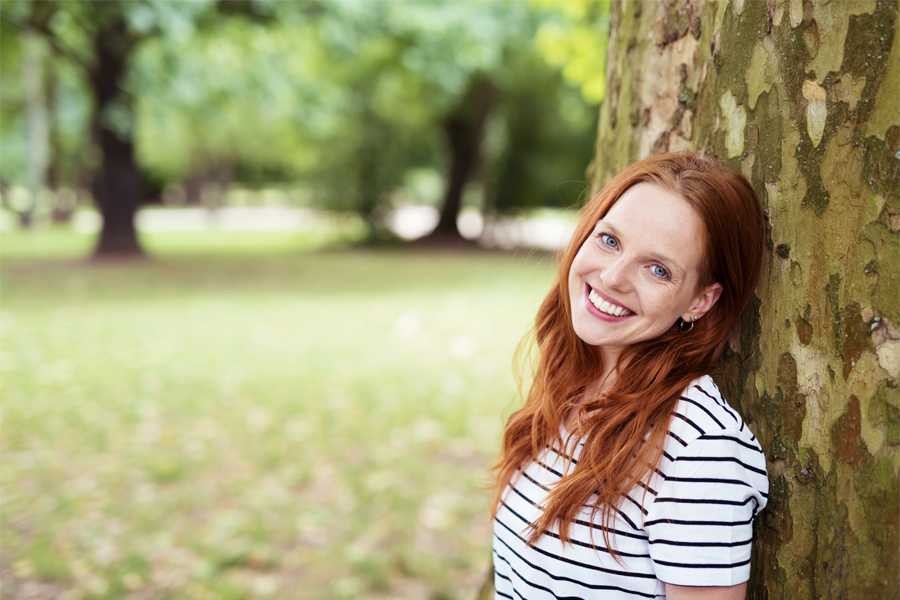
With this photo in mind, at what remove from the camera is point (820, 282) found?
134 centimetres

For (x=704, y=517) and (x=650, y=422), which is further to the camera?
(x=650, y=422)

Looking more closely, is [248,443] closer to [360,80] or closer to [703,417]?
[703,417]

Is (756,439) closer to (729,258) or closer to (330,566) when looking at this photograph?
(729,258)

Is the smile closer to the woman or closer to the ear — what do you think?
the woman

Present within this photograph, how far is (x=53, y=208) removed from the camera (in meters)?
31.2

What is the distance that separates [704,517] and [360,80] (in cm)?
1851

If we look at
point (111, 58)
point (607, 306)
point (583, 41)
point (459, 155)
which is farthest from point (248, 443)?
point (459, 155)

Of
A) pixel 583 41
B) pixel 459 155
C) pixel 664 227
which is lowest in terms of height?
pixel 664 227

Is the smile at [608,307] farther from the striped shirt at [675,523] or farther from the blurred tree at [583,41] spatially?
the blurred tree at [583,41]

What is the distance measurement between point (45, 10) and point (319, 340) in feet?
29.5

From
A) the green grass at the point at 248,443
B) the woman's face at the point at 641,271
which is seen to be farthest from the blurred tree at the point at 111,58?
the woman's face at the point at 641,271

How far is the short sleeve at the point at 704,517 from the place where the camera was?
1211mm

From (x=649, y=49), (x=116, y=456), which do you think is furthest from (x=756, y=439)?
(x=116, y=456)

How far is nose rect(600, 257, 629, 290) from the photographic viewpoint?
1.42 meters
